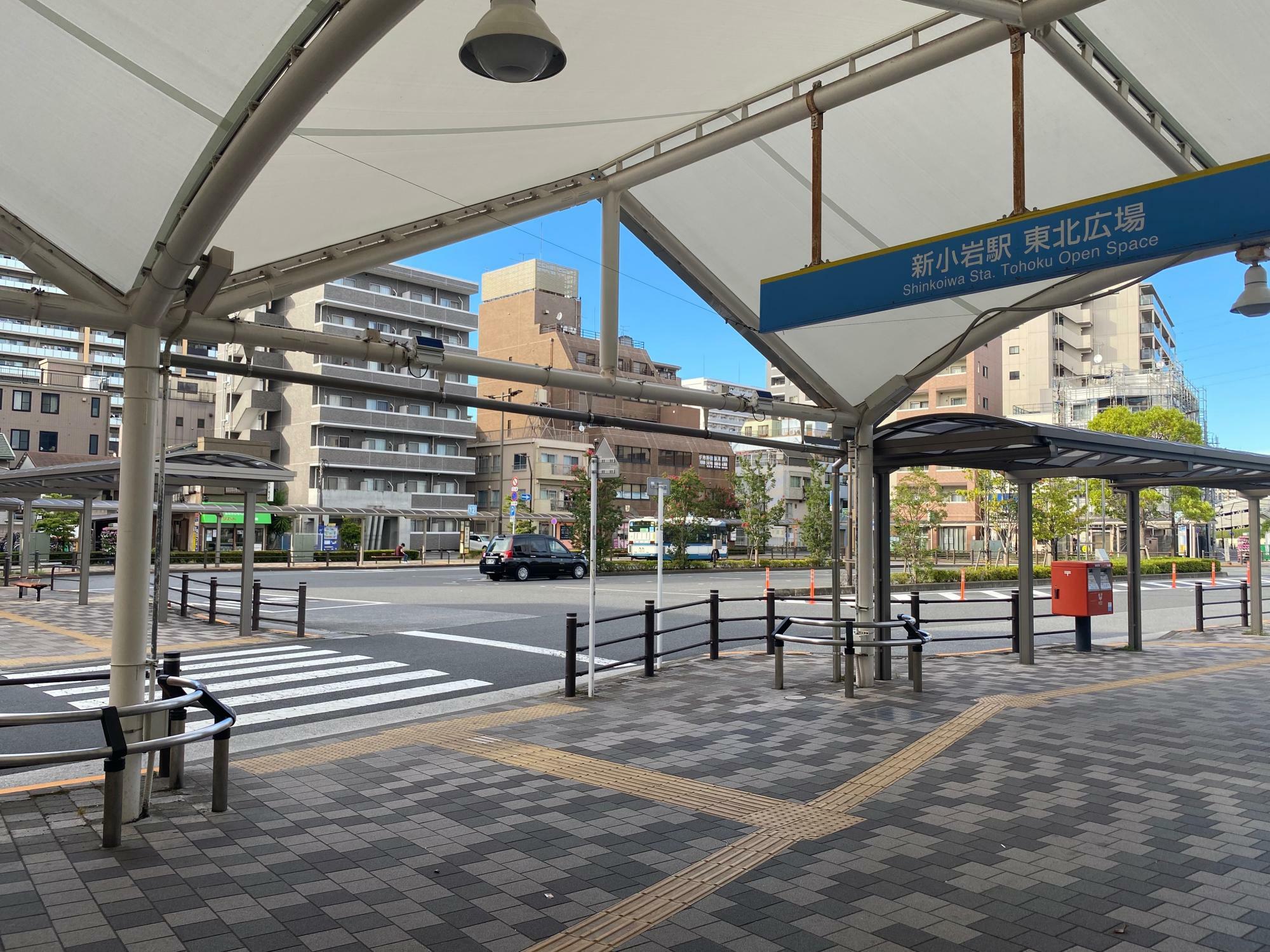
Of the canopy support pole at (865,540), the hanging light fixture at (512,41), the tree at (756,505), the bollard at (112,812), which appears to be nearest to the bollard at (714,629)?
the canopy support pole at (865,540)

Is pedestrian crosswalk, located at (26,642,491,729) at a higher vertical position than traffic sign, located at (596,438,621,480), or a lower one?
lower

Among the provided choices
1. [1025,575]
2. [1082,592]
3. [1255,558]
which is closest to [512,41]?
[1025,575]

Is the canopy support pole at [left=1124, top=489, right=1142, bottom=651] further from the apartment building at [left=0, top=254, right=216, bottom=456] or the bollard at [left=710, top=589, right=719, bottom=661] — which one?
the apartment building at [left=0, top=254, right=216, bottom=456]

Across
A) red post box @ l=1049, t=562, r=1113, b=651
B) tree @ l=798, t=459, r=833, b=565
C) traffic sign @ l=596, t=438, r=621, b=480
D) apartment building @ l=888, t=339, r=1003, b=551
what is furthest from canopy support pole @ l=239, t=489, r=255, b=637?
apartment building @ l=888, t=339, r=1003, b=551

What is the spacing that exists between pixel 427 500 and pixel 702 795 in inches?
2273

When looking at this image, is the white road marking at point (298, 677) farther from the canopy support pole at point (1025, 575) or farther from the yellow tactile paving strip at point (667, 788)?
the canopy support pole at point (1025, 575)

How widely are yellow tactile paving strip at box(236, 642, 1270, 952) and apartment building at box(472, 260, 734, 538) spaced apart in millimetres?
52156

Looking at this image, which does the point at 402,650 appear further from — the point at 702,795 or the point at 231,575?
the point at 231,575

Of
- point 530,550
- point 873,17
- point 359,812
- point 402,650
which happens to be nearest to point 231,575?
point 530,550

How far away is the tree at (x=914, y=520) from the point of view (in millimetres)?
36750

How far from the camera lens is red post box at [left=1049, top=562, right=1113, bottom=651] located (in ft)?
45.4

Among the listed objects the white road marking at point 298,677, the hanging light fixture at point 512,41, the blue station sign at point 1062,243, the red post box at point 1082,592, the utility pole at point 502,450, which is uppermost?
the utility pole at point 502,450

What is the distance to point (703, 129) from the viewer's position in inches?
288

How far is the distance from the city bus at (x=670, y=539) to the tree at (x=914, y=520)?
10.4m
